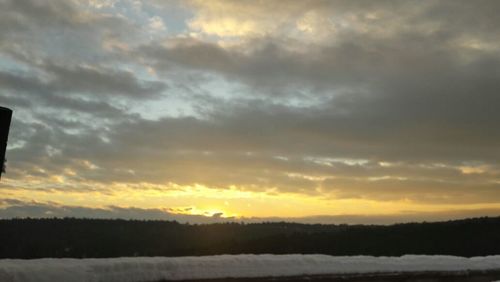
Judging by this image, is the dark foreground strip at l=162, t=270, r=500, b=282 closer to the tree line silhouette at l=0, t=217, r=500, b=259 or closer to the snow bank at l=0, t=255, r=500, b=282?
the snow bank at l=0, t=255, r=500, b=282

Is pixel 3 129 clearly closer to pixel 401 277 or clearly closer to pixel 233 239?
pixel 401 277

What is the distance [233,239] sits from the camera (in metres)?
49.3

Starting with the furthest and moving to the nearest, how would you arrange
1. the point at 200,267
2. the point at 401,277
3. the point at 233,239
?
the point at 233,239
the point at 401,277
the point at 200,267

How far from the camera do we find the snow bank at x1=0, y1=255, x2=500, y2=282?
9.20ft

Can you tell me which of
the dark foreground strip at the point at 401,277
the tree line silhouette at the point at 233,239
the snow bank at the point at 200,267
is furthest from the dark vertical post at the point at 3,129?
the tree line silhouette at the point at 233,239

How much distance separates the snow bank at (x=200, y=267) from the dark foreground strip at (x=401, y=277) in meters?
0.03

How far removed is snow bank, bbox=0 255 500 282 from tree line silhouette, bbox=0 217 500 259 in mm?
29564

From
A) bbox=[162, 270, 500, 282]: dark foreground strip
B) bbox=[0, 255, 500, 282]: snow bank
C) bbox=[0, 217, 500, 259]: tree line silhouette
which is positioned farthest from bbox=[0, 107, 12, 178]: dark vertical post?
bbox=[0, 217, 500, 259]: tree line silhouette

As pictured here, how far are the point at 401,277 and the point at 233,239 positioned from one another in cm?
4566

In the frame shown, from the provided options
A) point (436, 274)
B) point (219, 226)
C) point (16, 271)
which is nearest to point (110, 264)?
point (16, 271)

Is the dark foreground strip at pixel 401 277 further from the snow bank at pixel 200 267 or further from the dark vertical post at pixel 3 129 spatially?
the dark vertical post at pixel 3 129

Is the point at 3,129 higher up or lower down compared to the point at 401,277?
higher up

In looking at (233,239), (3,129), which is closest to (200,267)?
(3,129)

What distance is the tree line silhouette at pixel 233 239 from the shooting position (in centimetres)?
3834
